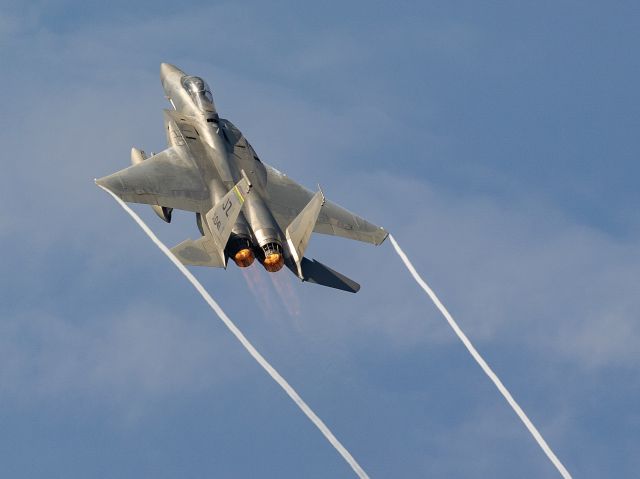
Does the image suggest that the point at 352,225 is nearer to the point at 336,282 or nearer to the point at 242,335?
the point at 336,282

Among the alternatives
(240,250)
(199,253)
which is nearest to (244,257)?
(240,250)

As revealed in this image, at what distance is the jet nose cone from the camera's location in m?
77.6

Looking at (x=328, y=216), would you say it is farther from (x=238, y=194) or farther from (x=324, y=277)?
(x=238, y=194)

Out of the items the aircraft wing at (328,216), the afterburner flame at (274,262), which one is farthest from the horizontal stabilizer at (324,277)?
the aircraft wing at (328,216)

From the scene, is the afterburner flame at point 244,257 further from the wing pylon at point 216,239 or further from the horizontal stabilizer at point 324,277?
the horizontal stabilizer at point 324,277

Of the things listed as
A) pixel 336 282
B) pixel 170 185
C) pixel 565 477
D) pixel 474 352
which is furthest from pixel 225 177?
pixel 565 477

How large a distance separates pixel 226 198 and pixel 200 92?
411 inches

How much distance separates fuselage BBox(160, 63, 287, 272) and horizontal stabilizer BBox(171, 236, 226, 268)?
0.63m

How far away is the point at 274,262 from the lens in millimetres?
64812

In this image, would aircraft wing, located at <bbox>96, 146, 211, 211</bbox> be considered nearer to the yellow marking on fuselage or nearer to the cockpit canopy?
the yellow marking on fuselage

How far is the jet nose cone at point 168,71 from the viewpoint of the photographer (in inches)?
3056

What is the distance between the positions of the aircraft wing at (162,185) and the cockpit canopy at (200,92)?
439 centimetres

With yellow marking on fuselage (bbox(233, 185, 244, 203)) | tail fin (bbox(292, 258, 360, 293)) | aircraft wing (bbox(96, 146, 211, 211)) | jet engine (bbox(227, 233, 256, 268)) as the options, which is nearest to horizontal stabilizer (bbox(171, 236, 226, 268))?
jet engine (bbox(227, 233, 256, 268))

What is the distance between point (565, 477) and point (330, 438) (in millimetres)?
8755
